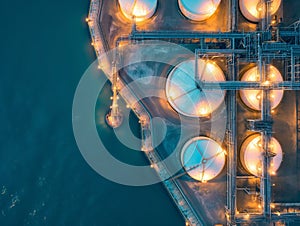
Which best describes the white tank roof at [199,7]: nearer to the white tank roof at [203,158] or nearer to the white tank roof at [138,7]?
the white tank roof at [138,7]

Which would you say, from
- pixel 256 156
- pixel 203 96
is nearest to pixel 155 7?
pixel 203 96

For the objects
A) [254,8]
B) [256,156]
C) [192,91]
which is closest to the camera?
[192,91]

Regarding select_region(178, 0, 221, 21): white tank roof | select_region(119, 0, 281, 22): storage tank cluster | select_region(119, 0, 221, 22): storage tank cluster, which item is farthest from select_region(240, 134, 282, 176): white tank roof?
select_region(119, 0, 221, 22): storage tank cluster

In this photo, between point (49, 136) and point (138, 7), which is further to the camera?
point (49, 136)

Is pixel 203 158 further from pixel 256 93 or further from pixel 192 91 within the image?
pixel 256 93

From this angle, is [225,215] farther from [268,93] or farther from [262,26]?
[262,26]

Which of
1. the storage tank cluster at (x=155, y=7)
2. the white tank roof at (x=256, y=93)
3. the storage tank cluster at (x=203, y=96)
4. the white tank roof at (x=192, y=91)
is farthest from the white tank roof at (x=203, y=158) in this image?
the storage tank cluster at (x=155, y=7)

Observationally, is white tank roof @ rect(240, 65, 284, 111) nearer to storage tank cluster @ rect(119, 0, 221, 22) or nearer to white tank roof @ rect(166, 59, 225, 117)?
white tank roof @ rect(166, 59, 225, 117)
